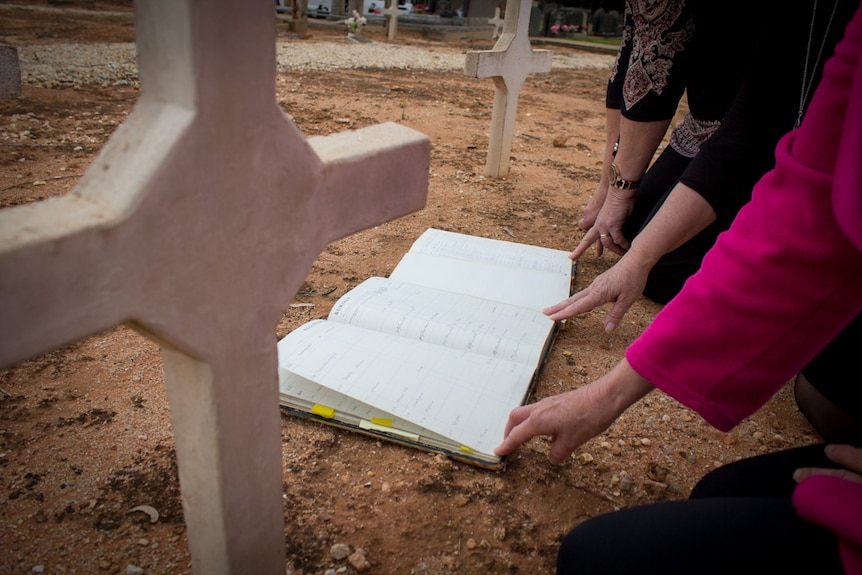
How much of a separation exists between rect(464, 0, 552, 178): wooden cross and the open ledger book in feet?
4.76

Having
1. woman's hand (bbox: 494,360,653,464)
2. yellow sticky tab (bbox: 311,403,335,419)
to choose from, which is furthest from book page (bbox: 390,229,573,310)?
woman's hand (bbox: 494,360,653,464)

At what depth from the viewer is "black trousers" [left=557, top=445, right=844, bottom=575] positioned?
2.64 ft

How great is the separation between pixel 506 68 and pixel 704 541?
3138mm

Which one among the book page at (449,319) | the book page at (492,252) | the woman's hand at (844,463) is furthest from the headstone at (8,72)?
the woman's hand at (844,463)

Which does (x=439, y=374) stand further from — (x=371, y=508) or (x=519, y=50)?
(x=519, y=50)

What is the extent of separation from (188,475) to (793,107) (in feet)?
5.39

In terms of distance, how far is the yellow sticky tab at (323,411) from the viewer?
5.40 ft

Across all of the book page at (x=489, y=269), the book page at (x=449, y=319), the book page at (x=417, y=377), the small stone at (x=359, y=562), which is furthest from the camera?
the book page at (x=489, y=269)

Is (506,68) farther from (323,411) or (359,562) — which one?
(359,562)

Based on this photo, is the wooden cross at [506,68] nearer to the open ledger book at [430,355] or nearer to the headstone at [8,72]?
the open ledger book at [430,355]

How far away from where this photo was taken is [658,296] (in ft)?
8.25

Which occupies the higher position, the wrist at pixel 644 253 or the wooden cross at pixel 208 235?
the wooden cross at pixel 208 235

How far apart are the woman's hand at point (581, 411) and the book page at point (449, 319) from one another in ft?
2.13

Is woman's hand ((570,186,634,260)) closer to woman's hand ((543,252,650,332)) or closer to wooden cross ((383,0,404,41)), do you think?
woman's hand ((543,252,650,332))
